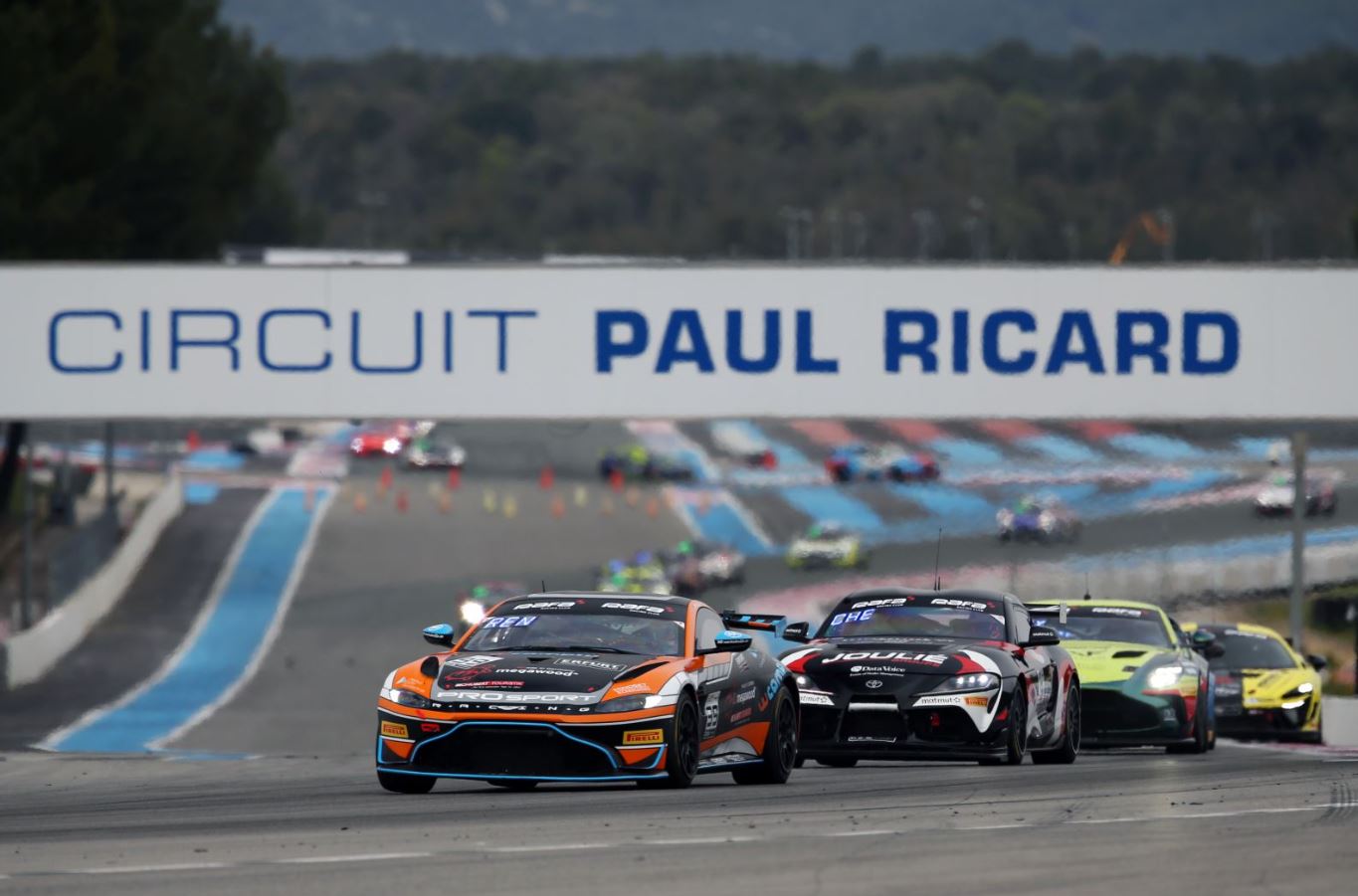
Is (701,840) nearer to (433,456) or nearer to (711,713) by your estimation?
(711,713)

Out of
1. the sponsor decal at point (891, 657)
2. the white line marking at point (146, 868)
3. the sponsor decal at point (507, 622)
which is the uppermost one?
the sponsor decal at point (507, 622)

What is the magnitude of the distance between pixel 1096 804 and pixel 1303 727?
12.3 m

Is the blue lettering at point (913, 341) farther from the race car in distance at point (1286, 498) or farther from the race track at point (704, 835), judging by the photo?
the race car in distance at point (1286, 498)

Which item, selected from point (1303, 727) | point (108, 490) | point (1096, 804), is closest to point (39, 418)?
point (1303, 727)

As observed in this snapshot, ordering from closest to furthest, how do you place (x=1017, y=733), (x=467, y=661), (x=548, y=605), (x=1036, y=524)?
(x=467, y=661) < (x=548, y=605) < (x=1017, y=733) < (x=1036, y=524)

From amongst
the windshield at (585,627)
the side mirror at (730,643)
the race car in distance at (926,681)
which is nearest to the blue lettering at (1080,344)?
the race car in distance at (926,681)

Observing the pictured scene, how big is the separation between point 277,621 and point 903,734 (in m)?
Answer: 48.1

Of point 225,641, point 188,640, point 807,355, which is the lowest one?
point 225,641

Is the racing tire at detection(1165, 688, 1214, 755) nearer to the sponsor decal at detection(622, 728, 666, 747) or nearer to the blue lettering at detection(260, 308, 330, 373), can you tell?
the sponsor decal at detection(622, 728, 666, 747)

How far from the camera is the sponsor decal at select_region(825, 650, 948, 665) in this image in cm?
1720

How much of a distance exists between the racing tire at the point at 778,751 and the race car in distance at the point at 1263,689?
10.1 meters

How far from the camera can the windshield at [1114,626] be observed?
21750 mm

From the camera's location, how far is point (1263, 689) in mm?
25812

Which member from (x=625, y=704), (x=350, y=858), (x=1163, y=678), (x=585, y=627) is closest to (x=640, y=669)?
(x=625, y=704)
